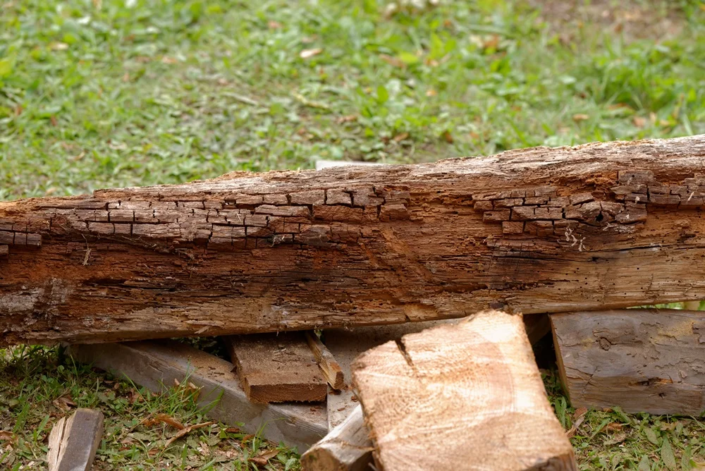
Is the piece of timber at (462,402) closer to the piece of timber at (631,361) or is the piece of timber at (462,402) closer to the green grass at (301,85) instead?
the piece of timber at (631,361)

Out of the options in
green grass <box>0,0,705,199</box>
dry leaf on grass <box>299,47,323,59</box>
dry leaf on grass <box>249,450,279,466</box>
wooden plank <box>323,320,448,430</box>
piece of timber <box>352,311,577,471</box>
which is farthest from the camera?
dry leaf on grass <box>299,47,323,59</box>

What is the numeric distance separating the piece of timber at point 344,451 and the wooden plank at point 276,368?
370 millimetres

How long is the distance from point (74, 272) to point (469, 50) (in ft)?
12.4

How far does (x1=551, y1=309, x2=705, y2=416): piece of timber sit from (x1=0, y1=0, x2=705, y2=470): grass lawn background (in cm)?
191

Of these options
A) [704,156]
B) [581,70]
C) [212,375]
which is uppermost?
[704,156]

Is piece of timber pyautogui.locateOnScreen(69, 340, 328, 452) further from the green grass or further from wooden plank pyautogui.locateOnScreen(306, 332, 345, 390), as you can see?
the green grass

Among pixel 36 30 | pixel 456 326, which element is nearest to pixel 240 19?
pixel 36 30

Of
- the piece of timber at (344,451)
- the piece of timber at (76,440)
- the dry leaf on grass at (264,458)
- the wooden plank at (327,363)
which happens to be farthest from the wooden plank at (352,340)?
the piece of timber at (76,440)

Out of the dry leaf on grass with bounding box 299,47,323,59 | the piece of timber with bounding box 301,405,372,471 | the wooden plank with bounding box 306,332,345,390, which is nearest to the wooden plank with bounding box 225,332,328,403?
the wooden plank with bounding box 306,332,345,390

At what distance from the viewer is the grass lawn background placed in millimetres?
4562

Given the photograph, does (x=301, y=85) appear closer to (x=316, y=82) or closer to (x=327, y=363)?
(x=316, y=82)

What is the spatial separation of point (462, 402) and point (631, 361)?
1098 millimetres

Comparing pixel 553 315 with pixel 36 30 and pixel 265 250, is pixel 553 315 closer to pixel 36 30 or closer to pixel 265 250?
pixel 265 250

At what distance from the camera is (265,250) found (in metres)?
2.75
